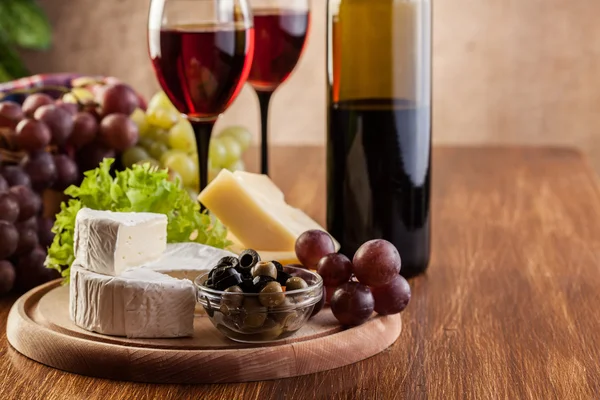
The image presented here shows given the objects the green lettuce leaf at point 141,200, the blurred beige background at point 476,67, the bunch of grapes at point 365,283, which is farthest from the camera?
the blurred beige background at point 476,67

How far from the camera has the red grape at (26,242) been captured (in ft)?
3.60

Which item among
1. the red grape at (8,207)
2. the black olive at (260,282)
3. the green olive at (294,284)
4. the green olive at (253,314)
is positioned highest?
the red grape at (8,207)

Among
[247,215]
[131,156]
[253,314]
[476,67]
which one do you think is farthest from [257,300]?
[476,67]

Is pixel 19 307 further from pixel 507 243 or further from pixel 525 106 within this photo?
pixel 525 106

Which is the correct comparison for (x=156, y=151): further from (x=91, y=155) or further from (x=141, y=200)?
(x=141, y=200)

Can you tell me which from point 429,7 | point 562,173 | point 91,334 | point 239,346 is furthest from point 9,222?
point 562,173

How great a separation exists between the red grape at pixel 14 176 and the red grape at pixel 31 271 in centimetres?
10

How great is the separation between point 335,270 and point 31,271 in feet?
1.35

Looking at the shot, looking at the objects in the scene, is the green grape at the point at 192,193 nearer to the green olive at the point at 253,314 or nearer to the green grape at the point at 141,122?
the green grape at the point at 141,122

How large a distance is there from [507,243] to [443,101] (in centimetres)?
223

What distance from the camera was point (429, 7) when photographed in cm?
110

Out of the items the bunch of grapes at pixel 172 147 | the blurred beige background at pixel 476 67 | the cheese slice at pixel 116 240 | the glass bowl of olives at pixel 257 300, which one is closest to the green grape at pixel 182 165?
the bunch of grapes at pixel 172 147

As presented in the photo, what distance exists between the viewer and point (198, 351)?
0.79 m

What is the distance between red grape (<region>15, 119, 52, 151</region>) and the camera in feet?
3.87
